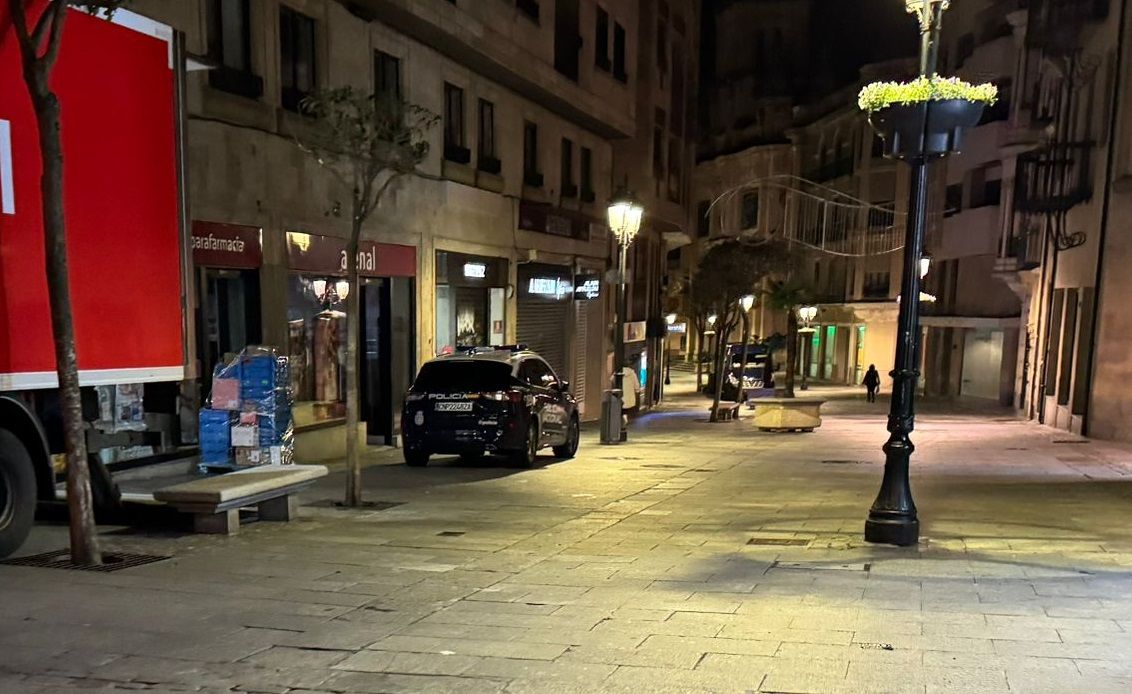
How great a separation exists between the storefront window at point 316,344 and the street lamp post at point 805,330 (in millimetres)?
30958

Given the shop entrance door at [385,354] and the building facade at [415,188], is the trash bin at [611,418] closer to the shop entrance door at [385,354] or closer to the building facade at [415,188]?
the building facade at [415,188]

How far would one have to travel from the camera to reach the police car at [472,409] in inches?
508

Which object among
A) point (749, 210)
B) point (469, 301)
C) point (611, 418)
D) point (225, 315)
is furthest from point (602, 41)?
point (749, 210)

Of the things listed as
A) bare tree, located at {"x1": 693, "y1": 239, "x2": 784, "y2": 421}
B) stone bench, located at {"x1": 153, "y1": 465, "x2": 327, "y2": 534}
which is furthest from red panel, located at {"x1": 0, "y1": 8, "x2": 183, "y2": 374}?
bare tree, located at {"x1": 693, "y1": 239, "x2": 784, "y2": 421}

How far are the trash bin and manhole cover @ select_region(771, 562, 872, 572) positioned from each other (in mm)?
12028

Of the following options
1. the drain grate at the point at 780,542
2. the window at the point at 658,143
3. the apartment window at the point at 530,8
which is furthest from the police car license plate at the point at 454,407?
the window at the point at 658,143

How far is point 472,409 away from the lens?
12875 millimetres

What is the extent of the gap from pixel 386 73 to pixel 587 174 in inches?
437

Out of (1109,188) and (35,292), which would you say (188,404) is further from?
(1109,188)

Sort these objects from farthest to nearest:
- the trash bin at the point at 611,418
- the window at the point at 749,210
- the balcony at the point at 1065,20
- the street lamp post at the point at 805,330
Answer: the window at the point at 749,210 → the street lamp post at the point at 805,330 → the balcony at the point at 1065,20 → the trash bin at the point at 611,418

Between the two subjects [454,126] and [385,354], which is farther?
[454,126]

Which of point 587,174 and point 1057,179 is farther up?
point 587,174

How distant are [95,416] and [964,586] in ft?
23.1

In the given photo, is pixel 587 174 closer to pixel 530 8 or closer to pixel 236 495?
pixel 530 8
